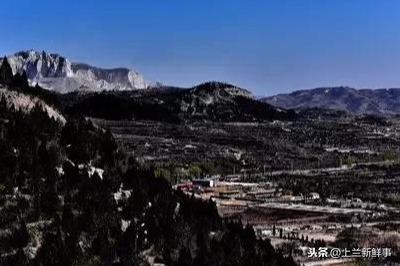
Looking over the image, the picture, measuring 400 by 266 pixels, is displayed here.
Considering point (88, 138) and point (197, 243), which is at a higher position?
point (88, 138)

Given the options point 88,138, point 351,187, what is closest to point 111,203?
point 88,138

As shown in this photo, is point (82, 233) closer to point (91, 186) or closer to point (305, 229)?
point (91, 186)

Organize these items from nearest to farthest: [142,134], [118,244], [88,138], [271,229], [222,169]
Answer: [118,244] < [88,138] < [271,229] < [222,169] < [142,134]

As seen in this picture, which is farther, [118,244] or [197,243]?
[197,243]

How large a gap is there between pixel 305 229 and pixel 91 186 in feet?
136

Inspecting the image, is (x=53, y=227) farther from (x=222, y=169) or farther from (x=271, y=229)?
(x=222, y=169)

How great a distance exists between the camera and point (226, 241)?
39.9m

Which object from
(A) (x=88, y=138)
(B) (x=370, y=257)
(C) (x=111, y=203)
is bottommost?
(B) (x=370, y=257)

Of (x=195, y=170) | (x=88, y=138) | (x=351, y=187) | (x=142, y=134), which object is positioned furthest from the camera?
(x=142, y=134)

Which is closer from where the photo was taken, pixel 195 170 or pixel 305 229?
pixel 305 229

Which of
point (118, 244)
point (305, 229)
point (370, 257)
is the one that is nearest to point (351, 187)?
point (305, 229)

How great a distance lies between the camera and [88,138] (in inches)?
1802

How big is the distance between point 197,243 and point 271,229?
3809 centimetres

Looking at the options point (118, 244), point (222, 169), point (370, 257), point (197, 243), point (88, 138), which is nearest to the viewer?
point (118, 244)
